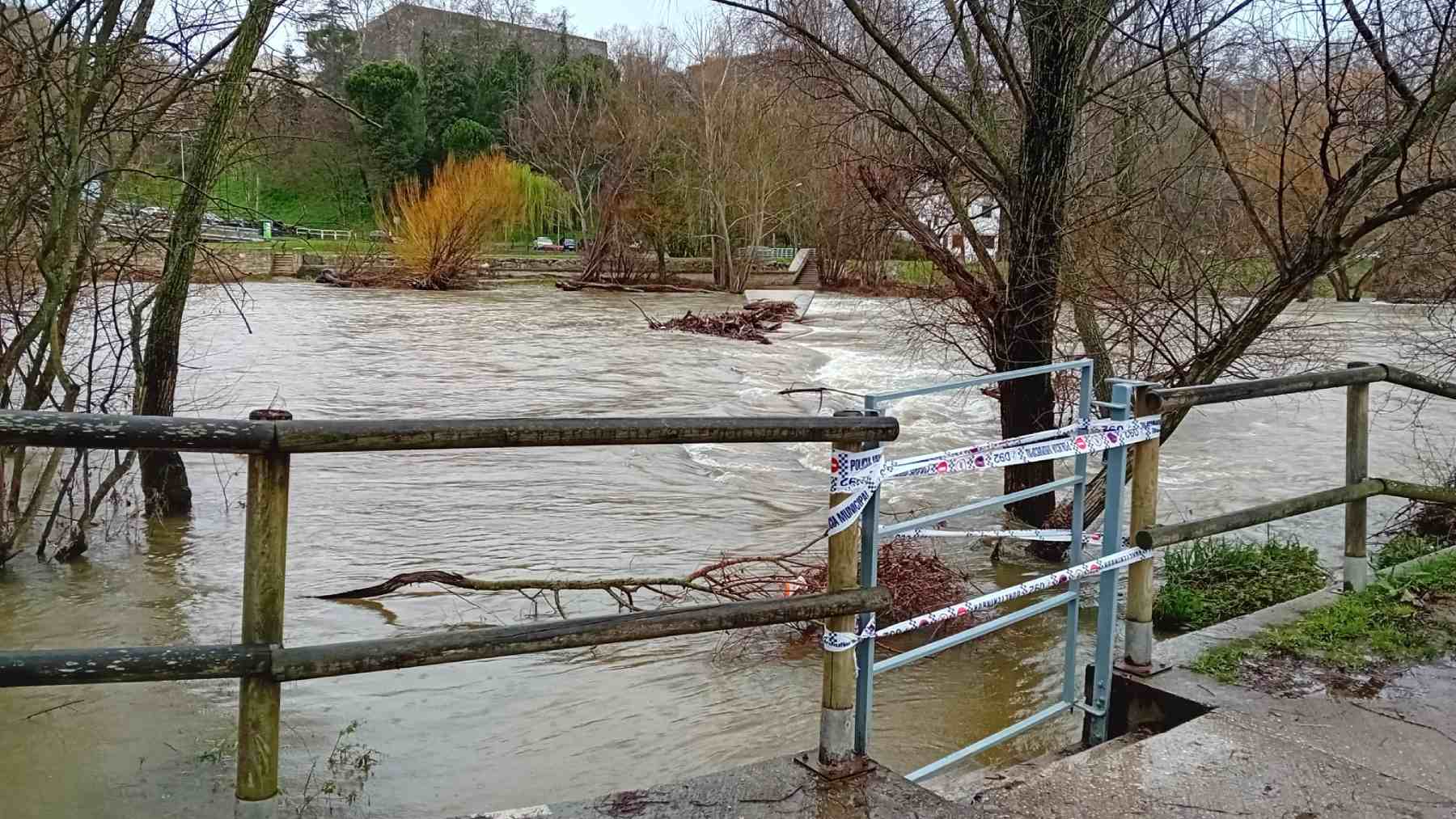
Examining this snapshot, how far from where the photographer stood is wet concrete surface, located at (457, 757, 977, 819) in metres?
2.91

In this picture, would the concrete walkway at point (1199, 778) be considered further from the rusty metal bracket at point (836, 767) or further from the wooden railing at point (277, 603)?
the wooden railing at point (277, 603)

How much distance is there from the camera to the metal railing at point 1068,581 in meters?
3.27

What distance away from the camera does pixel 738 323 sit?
33.2 meters

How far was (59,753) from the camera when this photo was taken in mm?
5734

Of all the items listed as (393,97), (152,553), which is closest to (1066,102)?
(152,553)

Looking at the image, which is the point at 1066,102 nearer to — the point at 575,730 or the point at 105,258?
the point at 575,730

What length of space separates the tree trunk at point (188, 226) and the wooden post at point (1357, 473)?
297 inches

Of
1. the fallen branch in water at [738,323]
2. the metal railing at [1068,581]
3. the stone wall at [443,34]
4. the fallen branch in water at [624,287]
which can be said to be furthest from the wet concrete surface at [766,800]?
the stone wall at [443,34]

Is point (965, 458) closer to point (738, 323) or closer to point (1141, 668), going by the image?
point (1141, 668)

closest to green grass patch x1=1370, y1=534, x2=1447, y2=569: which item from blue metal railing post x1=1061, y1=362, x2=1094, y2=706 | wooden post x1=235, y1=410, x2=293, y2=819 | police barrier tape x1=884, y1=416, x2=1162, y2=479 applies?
blue metal railing post x1=1061, y1=362, x2=1094, y2=706

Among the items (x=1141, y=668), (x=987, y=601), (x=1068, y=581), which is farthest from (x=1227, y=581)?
(x=987, y=601)

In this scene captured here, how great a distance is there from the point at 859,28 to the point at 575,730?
6.05 m

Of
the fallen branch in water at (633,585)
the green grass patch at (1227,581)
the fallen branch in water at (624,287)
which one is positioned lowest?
the fallen branch in water at (633,585)

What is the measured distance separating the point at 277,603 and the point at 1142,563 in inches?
111
